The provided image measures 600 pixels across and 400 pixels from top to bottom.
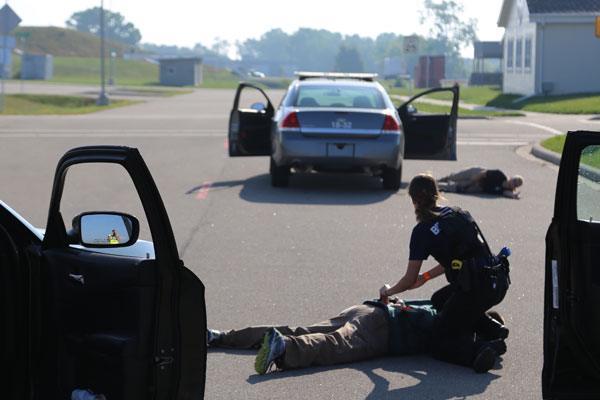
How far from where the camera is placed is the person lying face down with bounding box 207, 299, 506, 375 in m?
6.46

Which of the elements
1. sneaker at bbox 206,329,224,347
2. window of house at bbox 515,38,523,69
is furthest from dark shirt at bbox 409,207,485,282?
window of house at bbox 515,38,523,69

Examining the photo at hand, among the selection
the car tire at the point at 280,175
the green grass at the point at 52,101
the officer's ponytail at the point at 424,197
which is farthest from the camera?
the green grass at the point at 52,101

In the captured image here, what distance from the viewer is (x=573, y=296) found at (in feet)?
15.1

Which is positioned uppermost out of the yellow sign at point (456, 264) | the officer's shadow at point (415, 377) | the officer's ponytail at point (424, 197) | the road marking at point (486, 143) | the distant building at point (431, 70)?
the distant building at point (431, 70)

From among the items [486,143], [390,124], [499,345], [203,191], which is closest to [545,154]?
[486,143]

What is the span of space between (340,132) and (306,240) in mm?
3916

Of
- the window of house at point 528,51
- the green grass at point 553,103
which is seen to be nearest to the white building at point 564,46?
the window of house at point 528,51

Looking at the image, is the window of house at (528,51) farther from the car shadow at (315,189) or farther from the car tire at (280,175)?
the car tire at (280,175)

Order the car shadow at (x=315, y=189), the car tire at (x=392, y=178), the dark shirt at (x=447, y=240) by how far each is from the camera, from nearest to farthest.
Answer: the dark shirt at (x=447, y=240) < the car shadow at (x=315, y=189) < the car tire at (x=392, y=178)

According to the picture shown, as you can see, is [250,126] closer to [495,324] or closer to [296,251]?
[296,251]

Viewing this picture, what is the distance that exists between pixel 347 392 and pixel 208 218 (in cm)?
680

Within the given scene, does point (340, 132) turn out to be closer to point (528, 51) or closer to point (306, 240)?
point (306, 240)

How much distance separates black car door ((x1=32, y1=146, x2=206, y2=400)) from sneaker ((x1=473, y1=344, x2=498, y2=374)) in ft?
8.56

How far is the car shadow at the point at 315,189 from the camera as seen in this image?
569 inches
